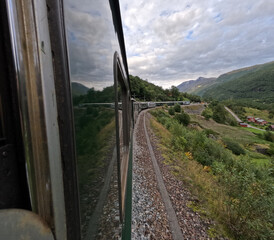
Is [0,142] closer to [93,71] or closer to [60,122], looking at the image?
[60,122]

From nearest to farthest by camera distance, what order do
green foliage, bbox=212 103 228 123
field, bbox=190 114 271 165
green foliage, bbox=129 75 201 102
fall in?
field, bbox=190 114 271 165 → green foliage, bbox=212 103 228 123 → green foliage, bbox=129 75 201 102

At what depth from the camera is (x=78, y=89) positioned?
0.58 m

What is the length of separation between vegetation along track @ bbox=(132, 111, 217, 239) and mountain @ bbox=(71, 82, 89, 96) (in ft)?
10.0

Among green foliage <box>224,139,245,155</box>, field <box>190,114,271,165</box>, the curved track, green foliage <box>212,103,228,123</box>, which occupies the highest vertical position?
the curved track

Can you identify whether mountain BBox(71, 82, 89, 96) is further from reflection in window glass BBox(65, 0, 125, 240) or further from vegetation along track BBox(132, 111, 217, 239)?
vegetation along track BBox(132, 111, 217, 239)

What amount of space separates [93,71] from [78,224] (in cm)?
67

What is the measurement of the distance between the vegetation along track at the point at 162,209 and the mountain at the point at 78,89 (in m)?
3.05

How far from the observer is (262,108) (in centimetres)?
7275

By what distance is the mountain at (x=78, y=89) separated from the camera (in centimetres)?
54

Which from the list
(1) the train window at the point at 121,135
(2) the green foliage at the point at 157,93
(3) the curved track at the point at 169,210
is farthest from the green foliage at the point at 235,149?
(2) the green foliage at the point at 157,93

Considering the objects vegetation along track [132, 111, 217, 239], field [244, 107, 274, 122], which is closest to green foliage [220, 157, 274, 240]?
vegetation along track [132, 111, 217, 239]

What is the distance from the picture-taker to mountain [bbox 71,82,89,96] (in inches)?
21.4

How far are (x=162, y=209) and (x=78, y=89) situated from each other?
12.3 feet

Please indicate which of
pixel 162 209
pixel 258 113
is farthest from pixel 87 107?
pixel 258 113
